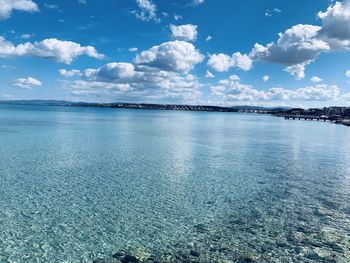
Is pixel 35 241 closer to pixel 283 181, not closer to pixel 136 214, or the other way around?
pixel 136 214

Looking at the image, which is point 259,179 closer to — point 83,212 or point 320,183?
point 320,183

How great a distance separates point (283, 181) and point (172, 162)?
11800 mm

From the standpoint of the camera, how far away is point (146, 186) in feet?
76.4

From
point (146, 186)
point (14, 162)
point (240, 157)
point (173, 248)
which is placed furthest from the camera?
point (240, 157)

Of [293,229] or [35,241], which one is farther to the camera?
[293,229]

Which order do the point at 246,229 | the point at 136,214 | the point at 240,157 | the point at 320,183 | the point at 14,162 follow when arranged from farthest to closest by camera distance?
the point at 240,157 → the point at 14,162 → the point at 320,183 → the point at 136,214 → the point at 246,229

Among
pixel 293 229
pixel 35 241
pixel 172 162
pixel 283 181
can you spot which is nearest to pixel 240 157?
pixel 172 162

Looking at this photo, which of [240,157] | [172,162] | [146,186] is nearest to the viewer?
[146,186]

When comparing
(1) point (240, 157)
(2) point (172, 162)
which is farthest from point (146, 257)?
(1) point (240, 157)

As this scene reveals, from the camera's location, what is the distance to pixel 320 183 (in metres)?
25.5

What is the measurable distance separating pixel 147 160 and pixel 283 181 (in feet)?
47.4

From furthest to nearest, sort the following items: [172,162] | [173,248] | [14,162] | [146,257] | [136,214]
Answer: [172,162]
[14,162]
[136,214]
[173,248]
[146,257]

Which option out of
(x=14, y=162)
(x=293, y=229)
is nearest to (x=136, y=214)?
(x=293, y=229)

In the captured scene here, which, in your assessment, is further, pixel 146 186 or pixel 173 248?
pixel 146 186
